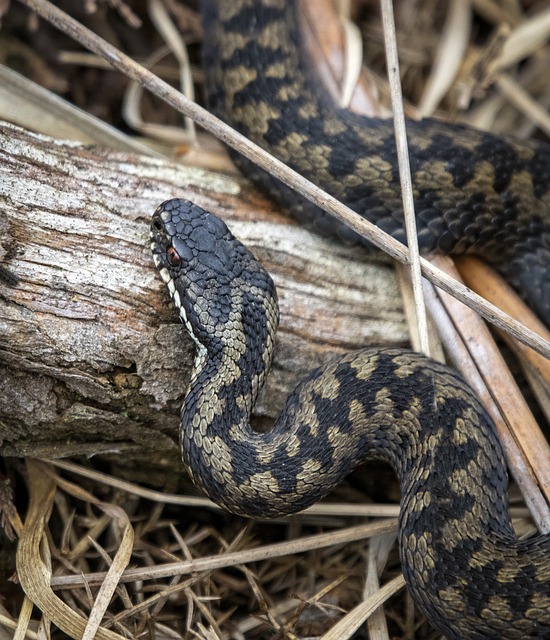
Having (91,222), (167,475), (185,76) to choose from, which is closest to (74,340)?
(91,222)

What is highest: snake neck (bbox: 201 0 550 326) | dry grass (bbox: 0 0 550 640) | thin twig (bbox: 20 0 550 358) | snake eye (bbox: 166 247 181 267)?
snake neck (bbox: 201 0 550 326)

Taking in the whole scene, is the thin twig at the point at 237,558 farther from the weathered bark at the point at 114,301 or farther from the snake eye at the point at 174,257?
the snake eye at the point at 174,257

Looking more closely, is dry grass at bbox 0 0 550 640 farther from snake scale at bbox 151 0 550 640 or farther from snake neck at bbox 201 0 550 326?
snake neck at bbox 201 0 550 326

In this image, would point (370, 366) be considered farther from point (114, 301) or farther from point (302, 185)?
point (114, 301)

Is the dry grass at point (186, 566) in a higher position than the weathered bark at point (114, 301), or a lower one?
lower

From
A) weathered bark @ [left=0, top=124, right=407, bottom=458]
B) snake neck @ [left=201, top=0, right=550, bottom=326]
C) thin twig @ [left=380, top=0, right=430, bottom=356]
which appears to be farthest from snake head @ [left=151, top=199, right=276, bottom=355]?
thin twig @ [left=380, top=0, right=430, bottom=356]

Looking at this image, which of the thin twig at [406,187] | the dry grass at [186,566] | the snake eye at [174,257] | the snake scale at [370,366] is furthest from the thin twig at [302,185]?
the dry grass at [186,566]
